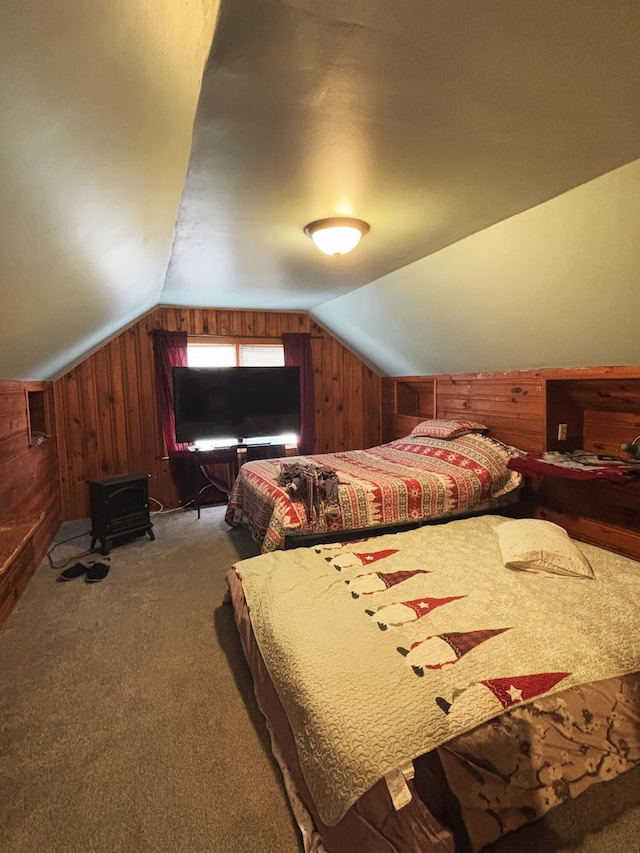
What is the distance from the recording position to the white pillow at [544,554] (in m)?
2.14

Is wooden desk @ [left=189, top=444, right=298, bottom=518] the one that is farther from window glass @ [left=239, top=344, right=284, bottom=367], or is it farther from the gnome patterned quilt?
the gnome patterned quilt

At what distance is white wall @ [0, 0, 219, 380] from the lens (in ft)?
2.72

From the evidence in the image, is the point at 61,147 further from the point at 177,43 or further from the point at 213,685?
the point at 213,685

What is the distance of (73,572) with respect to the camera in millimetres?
3299

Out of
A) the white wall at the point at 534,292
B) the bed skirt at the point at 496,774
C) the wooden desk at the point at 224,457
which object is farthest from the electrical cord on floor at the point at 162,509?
the bed skirt at the point at 496,774

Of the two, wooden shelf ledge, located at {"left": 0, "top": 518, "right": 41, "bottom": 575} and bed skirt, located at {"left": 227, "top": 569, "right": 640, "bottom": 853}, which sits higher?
wooden shelf ledge, located at {"left": 0, "top": 518, "right": 41, "bottom": 575}

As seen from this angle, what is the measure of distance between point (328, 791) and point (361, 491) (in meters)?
2.04

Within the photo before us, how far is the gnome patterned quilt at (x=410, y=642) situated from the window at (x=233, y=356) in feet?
8.89

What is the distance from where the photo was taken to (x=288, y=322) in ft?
17.9

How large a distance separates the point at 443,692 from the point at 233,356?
14.8 ft

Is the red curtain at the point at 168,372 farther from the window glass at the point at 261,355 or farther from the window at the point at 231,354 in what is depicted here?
the window glass at the point at 261,355

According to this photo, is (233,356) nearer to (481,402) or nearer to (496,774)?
(481,402)

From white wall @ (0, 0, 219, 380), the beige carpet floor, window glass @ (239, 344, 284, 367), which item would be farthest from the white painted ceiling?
window glass @ (239, 344, 284, 367)

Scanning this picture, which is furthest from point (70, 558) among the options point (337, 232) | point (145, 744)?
point (337, 232)
